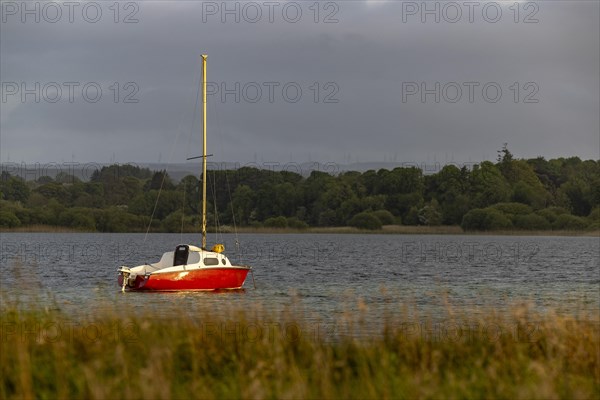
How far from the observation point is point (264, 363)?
12.4 meters

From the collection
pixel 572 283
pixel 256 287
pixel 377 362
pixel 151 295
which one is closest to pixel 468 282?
pixel 572 283

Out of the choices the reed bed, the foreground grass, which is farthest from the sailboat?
the foreground grass

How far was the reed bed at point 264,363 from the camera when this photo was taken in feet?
40.3

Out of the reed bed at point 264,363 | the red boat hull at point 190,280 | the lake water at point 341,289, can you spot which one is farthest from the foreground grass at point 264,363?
the red boat hull at point 190,280

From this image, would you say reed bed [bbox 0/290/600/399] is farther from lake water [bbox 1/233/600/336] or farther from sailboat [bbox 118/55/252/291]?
sailboat [bbox 118/55/252/291]

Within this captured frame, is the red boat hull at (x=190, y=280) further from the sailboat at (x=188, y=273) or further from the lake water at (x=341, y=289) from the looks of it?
the lake water at (x=341, y=289)

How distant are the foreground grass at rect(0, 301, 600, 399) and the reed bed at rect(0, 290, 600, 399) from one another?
0.09 feet

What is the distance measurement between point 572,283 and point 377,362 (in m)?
51.6

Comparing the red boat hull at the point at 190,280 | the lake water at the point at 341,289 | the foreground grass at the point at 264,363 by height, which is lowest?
the lake water at the point at 341,289

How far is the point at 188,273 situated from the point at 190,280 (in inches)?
14.4

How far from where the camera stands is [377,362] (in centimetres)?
1498

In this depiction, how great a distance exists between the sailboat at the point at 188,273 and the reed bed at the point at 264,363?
86.5 feet

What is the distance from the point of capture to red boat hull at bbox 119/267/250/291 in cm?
4475

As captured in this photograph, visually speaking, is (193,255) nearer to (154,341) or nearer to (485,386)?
(154,341)
